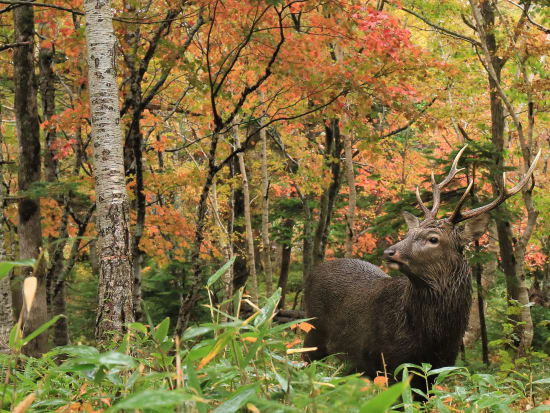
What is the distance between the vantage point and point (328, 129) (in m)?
10.7

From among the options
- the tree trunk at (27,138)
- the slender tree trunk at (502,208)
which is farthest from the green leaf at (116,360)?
the slender tree trunk at (502,208)

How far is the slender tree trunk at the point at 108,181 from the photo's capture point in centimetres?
312

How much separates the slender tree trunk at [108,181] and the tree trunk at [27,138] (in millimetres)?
3945

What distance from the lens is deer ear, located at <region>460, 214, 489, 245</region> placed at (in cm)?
433

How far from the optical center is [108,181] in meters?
3.33

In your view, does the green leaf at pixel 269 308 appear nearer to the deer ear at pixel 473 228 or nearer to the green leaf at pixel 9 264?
the green leaf at pixel 9 264

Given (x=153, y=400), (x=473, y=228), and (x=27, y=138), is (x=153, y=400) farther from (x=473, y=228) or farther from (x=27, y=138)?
(x=27, y=138)

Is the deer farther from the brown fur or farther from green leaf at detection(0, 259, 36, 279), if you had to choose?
green leaf at detection(0, 259, 36, 279)

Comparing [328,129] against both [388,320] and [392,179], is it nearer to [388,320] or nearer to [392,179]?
[392,179]

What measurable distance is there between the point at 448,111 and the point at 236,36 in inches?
257

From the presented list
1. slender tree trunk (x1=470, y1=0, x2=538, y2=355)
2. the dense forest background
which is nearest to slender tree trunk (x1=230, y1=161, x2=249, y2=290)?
the dense forest background

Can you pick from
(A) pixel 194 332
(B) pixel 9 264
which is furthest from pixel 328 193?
(B) pixel 9 264

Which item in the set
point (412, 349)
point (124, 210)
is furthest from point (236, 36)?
point (412, 349)

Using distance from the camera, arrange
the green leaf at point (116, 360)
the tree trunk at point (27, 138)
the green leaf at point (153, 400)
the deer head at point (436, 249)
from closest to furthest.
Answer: the green leaf at point (153, 400) < the green leaf at point (116, 360) < the deer head at point (436, 249) < the tree trunk at point (27, 138)
